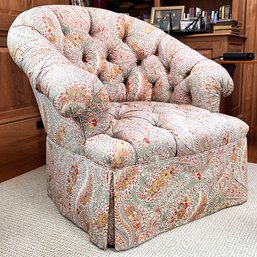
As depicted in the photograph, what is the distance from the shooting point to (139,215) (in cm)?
136

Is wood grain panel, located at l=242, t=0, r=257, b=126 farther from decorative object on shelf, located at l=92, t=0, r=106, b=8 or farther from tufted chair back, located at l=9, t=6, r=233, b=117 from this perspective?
tufted chair back, located at l=9, t=6, r=233, b=117

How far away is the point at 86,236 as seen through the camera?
57.3 inches

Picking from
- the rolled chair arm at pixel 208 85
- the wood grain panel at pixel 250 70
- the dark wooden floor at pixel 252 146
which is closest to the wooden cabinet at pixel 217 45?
the wood grain panel at pixel 250 70

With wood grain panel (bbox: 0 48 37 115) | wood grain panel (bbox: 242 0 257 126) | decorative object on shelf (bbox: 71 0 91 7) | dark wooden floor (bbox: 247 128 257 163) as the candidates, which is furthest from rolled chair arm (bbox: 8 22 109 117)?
wood grain panel (bbox: 242 0 257 126)

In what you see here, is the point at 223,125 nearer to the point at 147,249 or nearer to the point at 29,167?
the point at 147,249

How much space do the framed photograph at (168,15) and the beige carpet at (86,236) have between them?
72.1 inches

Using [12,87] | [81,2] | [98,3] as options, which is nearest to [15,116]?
[12,87]

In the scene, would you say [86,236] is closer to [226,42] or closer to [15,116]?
[15,116]

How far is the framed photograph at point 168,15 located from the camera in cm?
314

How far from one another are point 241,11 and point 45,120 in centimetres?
217

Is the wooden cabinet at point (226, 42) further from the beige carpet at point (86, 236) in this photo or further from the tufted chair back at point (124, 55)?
the beige carpet at point (86, 236)

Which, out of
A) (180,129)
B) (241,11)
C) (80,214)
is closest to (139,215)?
(80,214)

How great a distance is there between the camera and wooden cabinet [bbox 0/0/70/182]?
210 centimetres

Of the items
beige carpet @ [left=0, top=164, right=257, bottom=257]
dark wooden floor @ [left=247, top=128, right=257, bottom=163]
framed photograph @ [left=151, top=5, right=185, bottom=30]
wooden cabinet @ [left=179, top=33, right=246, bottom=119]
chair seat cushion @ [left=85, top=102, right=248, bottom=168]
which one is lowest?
beige carpet @ [left=0, top=164, right=257, bottom=257]
